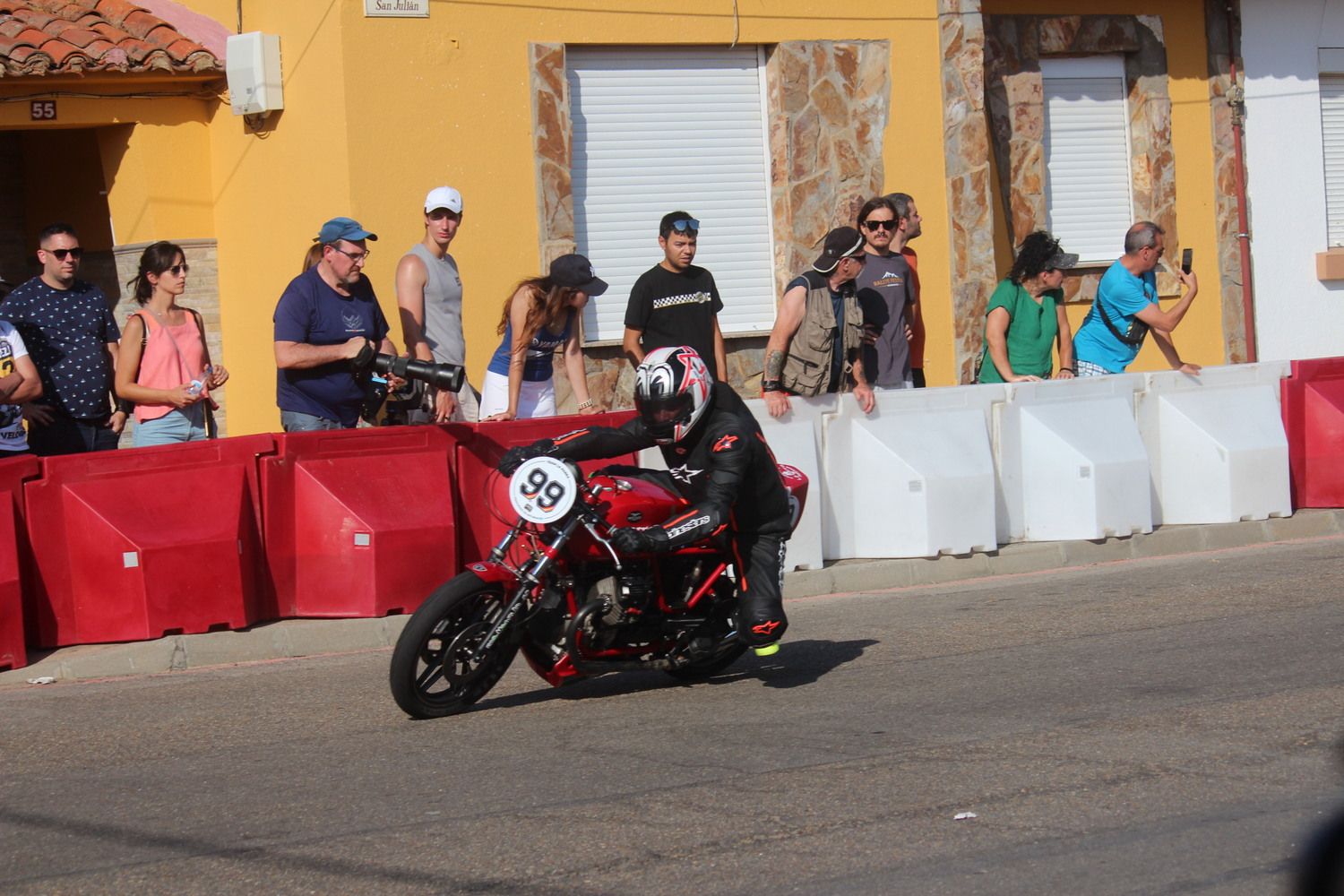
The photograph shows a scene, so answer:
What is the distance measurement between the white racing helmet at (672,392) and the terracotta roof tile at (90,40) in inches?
317

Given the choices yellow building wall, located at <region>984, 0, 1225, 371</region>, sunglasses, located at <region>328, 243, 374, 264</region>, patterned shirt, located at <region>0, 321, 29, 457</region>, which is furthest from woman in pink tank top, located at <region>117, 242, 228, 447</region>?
yellow building wall, located at <region>984, 0, 1225, 371</region>

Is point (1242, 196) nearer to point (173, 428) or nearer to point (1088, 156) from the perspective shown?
point (1088, 156)

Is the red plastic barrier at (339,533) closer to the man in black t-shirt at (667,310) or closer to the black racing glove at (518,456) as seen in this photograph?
the man in black t-shirt at (667,310)

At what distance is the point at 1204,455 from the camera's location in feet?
40.1

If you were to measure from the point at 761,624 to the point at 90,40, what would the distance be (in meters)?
9.13

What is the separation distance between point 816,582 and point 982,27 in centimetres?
764

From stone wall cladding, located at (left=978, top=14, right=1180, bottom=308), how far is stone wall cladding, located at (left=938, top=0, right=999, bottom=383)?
3.32ft

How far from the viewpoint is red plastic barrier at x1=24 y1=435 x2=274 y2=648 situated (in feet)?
29.2

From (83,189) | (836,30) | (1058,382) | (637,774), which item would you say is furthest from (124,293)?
(637,774)

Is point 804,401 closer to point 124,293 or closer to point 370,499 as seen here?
point 370,499

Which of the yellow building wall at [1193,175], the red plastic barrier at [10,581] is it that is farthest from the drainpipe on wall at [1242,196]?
the red plastic barrier at [10,581]

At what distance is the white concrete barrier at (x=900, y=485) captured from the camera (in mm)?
11070

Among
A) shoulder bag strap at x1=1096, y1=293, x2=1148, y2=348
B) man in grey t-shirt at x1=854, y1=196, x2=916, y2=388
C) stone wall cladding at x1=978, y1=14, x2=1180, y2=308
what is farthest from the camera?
stone wall cladding at x1=978, y1=14, x2=1180, y2=308

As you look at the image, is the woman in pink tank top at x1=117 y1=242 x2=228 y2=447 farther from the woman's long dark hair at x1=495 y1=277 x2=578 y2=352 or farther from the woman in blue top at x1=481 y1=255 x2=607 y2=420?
the woman's long dark hair at x1=495 y1=277 x2=578 y2=352
